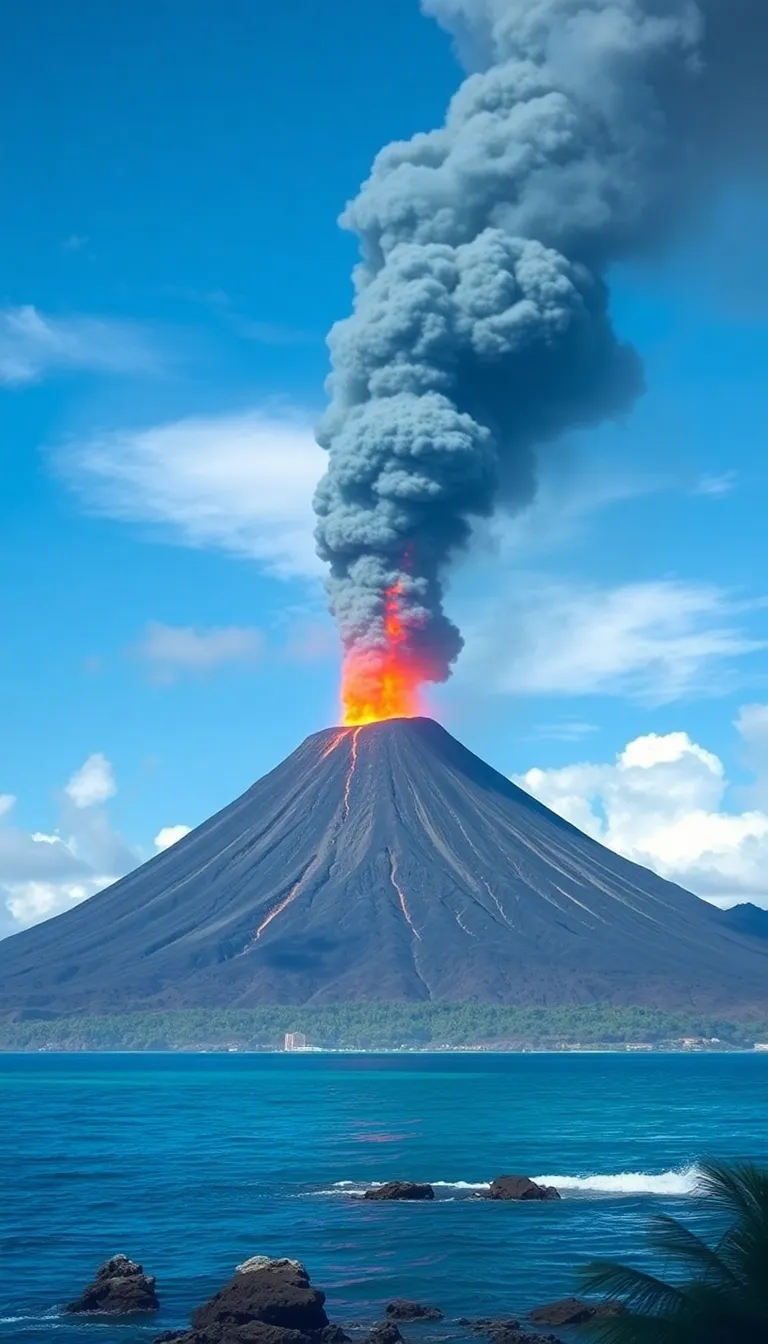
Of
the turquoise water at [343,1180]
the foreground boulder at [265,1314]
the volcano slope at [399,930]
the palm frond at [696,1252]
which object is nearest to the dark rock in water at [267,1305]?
the foreground boulder at [265,1314]

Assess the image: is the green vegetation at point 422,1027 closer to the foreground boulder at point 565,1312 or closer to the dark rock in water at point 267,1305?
the foreground boulder at point 565,1312

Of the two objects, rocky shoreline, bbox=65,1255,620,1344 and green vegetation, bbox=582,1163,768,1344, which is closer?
green vegetation, bbox=582,1163,768,1344

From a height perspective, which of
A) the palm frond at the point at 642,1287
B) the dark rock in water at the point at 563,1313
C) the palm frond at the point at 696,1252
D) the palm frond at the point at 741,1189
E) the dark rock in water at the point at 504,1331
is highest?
the palm frond at the point at 741,1189

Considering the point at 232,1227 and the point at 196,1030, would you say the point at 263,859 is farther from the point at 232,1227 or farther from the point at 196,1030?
the point at 232,1227

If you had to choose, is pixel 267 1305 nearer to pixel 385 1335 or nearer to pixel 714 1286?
pixel 385 1335

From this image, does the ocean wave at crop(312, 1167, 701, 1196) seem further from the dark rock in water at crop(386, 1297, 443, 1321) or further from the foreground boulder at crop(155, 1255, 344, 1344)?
the foreground boulder at crop(155, 1255, 344, 1344)

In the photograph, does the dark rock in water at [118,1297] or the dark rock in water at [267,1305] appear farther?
the dark rock in water at [118,1297]

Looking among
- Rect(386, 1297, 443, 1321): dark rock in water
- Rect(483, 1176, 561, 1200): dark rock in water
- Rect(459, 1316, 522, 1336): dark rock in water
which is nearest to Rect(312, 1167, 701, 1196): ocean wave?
Rect(483, 1176, 561, 1200): dark rock in water
